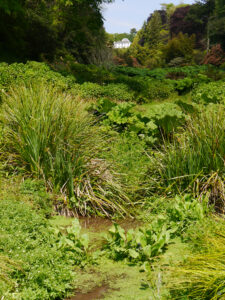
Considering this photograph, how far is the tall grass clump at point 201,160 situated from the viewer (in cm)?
513

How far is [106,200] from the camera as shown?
521 cm

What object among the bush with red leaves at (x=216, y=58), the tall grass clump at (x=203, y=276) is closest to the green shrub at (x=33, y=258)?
the tall grass clump at (x=203, y=276)

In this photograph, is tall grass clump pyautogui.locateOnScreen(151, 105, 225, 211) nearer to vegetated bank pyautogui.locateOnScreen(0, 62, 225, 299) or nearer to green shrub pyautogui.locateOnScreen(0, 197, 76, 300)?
vegetated bank pyautogui.locateOnScreen(0, 62, 225, 299)

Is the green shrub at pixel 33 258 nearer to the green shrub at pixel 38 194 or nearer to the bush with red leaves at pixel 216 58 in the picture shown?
the green shrub at pixel 38 194

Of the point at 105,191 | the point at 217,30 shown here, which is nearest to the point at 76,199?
the point at 105,191

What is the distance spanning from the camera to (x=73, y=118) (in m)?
5.82

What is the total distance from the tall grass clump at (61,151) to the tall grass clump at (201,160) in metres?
0.81

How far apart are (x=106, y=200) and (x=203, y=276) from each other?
8.49ft

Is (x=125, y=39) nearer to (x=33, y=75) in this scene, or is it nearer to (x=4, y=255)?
(x=33, y=75)

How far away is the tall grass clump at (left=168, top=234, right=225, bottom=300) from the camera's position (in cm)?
268

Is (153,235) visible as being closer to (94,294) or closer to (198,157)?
(94,294)

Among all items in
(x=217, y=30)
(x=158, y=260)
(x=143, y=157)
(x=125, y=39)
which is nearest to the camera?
(x=158, y=260)

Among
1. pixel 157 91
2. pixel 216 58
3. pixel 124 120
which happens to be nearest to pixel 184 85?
pixel 157 91

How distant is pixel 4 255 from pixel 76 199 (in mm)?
2138
